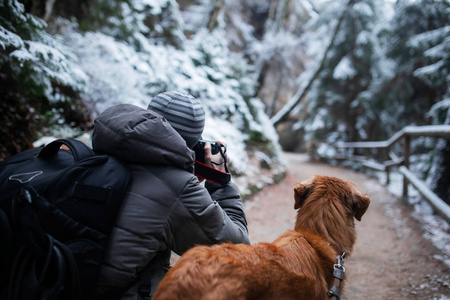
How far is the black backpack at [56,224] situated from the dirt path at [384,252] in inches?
59.4

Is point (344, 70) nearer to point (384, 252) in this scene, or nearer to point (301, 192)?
point (384, 252)

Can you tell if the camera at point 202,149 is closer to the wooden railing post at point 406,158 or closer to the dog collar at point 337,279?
the dog collar at point 337,279

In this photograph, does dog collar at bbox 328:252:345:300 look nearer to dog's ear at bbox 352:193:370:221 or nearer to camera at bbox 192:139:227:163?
dog's ear at bbox 352:193:370:221

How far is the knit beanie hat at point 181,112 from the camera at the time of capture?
173 cm

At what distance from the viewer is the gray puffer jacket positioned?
128cm

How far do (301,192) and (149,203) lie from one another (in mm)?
1243

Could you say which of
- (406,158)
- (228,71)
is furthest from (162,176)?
(228,71)

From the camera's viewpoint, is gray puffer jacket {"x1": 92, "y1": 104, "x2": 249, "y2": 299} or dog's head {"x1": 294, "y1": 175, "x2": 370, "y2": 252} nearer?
gray puffer jacket {"x1": 92, "y1": 104, "x2": 249, "y2": 299}

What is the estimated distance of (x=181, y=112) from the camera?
5.70ft

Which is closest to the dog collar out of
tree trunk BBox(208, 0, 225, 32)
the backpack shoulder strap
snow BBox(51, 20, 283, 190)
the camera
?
the camera

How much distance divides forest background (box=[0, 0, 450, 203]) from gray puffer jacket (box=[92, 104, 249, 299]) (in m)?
2.37

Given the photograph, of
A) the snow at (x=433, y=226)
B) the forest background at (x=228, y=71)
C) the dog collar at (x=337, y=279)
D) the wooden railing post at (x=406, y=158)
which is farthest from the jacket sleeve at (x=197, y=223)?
the wooden railing post at (x=406, y=158)

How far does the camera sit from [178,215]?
1.37m

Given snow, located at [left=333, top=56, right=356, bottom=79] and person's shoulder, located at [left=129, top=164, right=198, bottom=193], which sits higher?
snow, located at [left=333, top=56, right=356, bottom=79]
